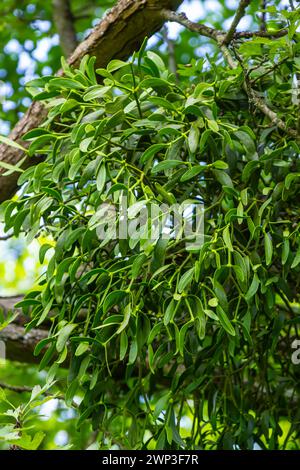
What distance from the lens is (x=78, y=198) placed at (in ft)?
4.04

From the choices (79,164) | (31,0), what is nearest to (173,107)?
(79,164)

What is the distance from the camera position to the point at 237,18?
48.8 inches

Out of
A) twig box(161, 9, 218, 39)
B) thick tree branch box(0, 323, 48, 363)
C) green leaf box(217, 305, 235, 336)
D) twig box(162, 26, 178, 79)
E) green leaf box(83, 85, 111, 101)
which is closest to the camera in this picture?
green leaf box(217, 305, 235, 336)

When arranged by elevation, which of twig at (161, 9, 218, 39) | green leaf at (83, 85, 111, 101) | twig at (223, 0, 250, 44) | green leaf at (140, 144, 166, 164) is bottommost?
green leaf at (140, 144, 166, 164)

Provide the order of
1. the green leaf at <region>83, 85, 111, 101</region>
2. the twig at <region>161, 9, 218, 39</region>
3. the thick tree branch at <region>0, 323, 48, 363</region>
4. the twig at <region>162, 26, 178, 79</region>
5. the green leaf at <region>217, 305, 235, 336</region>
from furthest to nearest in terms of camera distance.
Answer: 1. the twig at <region>162, 26, 178, 79</region>
2. the thick tree branch at <region>0, 323, 48, 363</region>
3. the twig at <region>161, 9, 218, 39</region>
4. the green leaf at <region>83, 85, 111, 101</region>
5. the green leaf at <region>217, 305, 235, 336</region>

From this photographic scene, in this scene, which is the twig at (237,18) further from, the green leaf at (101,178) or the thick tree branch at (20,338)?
the thick tree branch at (20,338)

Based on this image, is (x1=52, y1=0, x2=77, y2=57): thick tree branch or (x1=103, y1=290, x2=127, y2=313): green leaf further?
(x1=52, y1=0, x2=77, y2=57): thick tree branch

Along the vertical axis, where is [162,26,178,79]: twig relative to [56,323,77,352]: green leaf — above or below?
above

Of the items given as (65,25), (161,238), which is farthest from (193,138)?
(65,25)

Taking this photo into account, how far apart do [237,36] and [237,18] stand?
0.07 metres

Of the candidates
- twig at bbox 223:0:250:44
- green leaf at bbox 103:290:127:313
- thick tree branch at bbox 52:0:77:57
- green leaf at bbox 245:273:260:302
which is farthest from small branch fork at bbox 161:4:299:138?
thick tree branch at bbox 52:0:77:57

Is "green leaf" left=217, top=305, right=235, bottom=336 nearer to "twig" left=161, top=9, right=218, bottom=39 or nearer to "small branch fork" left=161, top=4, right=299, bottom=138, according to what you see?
"small branch fork" left=161, top=4, right=299, bottom=138

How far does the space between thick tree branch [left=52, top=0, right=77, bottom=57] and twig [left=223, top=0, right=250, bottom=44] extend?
3.29ft

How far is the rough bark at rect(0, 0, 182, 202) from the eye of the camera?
1446mm
